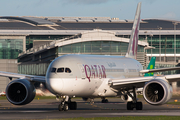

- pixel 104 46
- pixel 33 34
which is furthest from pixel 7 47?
pixel 104 46

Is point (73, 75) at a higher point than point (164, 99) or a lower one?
Answer: higher

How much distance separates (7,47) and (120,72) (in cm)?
5998

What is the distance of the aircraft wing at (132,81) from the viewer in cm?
2906

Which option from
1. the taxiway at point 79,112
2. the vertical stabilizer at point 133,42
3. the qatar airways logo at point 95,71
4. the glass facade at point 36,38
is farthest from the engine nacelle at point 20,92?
the glass facade at point 36,38

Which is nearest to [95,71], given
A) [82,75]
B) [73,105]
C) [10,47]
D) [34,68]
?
[82,75]

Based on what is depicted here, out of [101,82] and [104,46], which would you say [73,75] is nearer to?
[101,82]

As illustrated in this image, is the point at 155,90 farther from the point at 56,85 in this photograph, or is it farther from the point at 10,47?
the point at 10,47

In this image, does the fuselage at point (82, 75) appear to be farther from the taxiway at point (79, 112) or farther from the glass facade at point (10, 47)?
the glass facade at point (10, 47)

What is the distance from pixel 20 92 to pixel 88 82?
621cm

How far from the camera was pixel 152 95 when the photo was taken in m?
28.7

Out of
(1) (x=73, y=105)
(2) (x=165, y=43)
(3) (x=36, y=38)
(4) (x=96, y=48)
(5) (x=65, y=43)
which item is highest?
(3) (x=36, y=38)

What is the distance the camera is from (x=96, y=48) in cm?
6750

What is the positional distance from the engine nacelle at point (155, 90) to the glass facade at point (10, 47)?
6748 cm

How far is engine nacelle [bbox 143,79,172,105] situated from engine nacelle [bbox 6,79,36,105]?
31.4 feet
